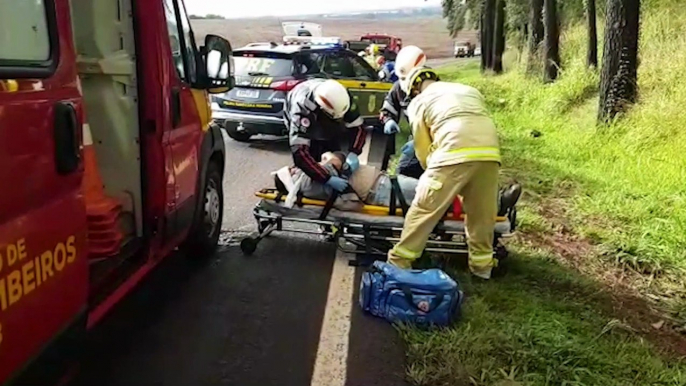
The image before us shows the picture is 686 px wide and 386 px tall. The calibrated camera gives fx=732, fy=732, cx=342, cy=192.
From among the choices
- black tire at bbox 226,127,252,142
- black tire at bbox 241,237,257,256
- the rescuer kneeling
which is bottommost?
black tire at bbox 241,237,257,256

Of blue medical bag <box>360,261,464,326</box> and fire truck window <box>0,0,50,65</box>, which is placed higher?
fire truck window <box>0,0,50,65</box>

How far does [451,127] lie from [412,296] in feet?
4.15

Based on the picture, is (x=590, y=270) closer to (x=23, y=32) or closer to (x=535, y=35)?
(x=23, y=32)

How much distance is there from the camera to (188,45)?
16.5 feet

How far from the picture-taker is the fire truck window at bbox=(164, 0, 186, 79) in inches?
179

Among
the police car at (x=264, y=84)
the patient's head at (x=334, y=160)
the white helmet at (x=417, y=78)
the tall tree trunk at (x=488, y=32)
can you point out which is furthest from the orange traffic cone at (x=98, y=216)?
the tall tree trunk at (x=488, y=32)

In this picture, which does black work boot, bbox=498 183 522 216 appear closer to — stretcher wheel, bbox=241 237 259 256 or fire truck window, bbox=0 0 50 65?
stretcher wheel, bbox=241 237 259 256

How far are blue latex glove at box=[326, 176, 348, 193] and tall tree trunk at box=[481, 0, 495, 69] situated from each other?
959 inches

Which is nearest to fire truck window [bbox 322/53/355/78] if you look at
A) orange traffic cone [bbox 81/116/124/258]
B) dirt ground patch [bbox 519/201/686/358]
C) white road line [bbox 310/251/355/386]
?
dirt ground patch [bbox 519/201/686/358]

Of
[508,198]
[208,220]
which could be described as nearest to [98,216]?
[208,220]

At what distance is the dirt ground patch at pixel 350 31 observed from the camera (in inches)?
1785

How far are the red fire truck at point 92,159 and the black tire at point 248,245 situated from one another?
0.25m

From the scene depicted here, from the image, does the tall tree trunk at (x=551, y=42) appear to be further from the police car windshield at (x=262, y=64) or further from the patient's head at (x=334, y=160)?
the patient's head at (x=334, y=160)

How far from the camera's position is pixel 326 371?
397 centimetres
